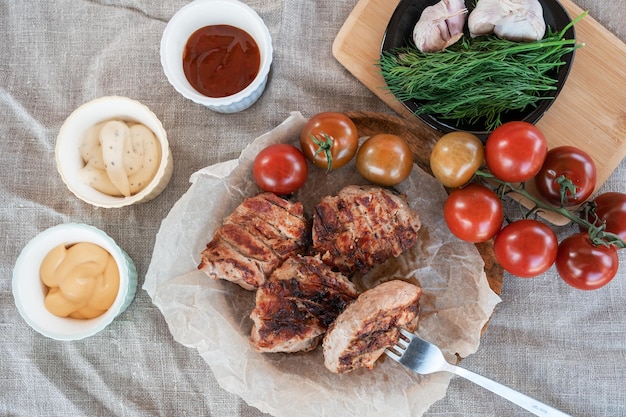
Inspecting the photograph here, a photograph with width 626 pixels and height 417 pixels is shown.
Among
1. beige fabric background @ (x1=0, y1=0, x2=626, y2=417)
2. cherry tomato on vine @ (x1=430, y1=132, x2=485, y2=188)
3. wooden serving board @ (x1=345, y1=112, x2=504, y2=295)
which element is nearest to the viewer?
cherry tomato on vine @ (x1=430, y1=132, x2=485, y2=188)

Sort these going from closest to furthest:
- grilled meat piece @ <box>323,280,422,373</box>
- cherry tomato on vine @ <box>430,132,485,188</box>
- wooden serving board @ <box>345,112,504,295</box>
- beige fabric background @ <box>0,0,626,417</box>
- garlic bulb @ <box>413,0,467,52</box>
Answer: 1. grilled meat piece @ <box>323,280,422,373</box>
2. cherry tomato on vine @ <box>430,132,485,188</box>
3. garlic bulb @ <box>413,0,467,52</box>
4. wooden serving board @ <box>345,112,504,295</box>
5. beige fabric background @ <box>0,0,626,417</box>

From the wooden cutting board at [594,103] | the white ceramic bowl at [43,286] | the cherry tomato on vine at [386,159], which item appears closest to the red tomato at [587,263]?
the wooden cutting board at [594,103]

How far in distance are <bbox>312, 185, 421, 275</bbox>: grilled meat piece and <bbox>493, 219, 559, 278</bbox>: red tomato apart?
40 cm

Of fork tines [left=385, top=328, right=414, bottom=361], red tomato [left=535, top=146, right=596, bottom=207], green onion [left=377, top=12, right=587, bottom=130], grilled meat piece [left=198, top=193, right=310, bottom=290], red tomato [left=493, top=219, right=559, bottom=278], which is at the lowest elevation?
fork tines [left=385, top=328, right=414, bottom=361]

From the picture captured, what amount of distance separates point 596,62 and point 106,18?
2411 mm

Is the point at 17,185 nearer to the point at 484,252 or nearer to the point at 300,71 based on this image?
the point at 300,71

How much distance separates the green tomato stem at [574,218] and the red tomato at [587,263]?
48 mm

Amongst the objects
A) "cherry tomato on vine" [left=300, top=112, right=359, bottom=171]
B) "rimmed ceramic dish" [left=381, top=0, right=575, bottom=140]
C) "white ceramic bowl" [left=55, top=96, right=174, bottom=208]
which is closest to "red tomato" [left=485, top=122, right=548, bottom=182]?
"rimmed ceramic dish" [left=381, top=0, right=575, bottom=140]

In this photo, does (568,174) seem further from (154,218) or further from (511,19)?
(154,218)

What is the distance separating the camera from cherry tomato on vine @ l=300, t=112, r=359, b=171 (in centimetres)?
258

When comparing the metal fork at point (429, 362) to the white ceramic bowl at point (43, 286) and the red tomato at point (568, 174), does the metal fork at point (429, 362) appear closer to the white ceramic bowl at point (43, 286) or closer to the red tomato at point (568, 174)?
the red tomato at point (568, 174)

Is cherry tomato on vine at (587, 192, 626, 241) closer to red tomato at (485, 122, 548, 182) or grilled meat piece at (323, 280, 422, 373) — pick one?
red tomato at (485, 122, 548, 182)

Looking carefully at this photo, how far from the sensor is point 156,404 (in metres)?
2.87

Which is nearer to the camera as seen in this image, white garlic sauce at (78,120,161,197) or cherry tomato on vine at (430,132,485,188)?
cherry tomato on vine at (430,132,485,188)
